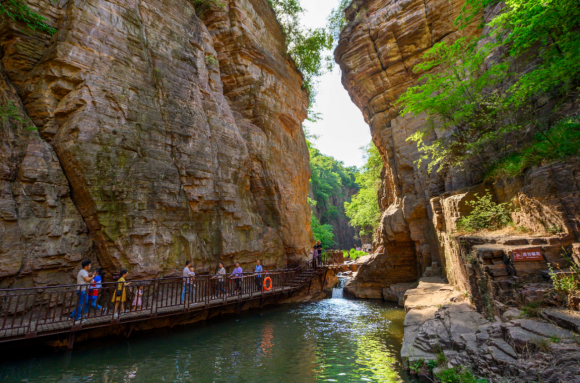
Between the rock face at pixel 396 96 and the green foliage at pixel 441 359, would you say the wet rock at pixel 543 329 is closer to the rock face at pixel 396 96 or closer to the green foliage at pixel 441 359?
the green foliage at pixel 441 359

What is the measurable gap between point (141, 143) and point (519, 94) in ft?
41.3

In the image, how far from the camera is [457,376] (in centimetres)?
456

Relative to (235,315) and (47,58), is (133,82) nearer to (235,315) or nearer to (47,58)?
(47,58)

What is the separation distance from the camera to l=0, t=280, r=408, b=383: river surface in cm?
627

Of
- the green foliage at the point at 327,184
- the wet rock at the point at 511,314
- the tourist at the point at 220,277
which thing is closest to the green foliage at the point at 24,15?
the tourist at the point at 220,277

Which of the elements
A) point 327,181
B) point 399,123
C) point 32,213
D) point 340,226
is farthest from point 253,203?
point 327,181

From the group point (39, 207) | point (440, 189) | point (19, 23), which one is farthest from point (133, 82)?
point (440, 189)

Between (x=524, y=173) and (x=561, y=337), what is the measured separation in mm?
4991

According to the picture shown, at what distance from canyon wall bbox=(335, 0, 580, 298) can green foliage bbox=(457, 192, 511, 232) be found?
1833mm

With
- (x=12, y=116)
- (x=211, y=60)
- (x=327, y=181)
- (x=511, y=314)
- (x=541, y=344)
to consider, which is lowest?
(x=541, y=344)

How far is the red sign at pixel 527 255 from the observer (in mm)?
5520

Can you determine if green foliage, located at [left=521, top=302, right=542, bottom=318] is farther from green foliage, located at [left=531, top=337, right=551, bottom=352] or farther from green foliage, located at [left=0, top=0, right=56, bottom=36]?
green foliage, located at [left=0, top=0, right=56, bottom=36]

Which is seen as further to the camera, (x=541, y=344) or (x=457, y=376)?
(x=457, y=376)

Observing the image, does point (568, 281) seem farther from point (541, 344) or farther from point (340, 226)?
point (340, 226)
